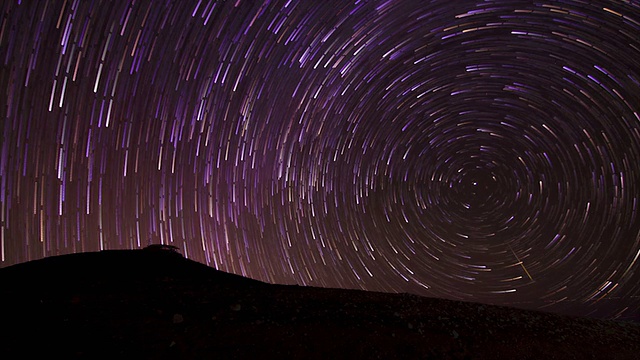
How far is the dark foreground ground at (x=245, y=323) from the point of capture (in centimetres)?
514

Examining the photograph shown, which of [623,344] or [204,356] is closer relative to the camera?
[204,356]

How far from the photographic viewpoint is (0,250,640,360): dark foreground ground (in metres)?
5.14

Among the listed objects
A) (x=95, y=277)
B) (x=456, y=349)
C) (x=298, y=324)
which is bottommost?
(x=456, y=349)

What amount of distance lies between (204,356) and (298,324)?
63.8 inches

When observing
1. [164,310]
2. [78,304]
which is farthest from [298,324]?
[78,304]

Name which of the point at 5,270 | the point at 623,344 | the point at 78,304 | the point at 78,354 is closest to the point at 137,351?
the point at 78,354

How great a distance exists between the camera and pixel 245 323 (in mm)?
6043

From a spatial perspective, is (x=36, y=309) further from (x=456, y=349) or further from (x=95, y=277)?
(x=456, y=349)

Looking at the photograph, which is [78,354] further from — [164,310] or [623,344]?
[623,344]

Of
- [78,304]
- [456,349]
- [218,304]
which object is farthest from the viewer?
[218,304]

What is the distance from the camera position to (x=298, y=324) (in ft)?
20.3

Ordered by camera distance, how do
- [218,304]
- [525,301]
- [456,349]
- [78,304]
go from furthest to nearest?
[525,301], [218,304], [78,304], [456,349]

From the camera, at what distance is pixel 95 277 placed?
8148mm

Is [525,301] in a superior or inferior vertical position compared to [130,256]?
inferior
